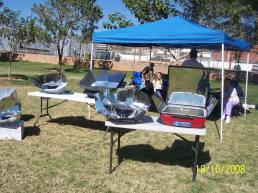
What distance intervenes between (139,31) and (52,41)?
2141 cm

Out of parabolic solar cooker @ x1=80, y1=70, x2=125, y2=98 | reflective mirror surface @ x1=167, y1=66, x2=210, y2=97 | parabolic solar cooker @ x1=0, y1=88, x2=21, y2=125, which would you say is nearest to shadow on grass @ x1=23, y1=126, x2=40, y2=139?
parabolic solar cooker @ x1=0, y1=88, x2=21, y2=125

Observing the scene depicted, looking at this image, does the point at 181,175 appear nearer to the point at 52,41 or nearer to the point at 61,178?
the point at 61,178

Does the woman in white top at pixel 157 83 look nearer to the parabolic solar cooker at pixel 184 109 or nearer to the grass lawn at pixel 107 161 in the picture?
the grass lawn at pixel 107 161

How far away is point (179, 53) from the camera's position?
28.8m

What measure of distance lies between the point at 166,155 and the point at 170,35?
307cm

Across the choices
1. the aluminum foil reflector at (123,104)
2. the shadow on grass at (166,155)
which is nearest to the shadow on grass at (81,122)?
the shadow on grass at (166,155)

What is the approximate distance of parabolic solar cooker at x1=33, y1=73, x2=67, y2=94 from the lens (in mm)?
7361

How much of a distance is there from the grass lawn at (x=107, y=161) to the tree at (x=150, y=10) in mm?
14588

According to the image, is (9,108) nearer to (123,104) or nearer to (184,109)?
(123,104)

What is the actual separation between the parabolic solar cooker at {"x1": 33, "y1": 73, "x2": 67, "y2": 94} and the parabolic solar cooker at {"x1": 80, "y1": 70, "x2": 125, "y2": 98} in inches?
15.6

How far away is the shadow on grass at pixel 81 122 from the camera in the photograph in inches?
312

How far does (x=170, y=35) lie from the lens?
8312 mm

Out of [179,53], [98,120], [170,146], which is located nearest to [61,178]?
[170,146]

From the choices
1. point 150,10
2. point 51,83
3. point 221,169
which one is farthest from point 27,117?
point 150,10
